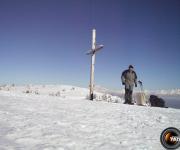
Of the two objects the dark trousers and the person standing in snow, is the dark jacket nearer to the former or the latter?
the person standing in snow

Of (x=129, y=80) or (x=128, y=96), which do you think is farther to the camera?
(x=128, y=96)

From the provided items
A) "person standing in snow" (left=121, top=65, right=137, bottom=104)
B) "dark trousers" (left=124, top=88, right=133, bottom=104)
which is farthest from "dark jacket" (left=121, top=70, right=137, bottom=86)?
"dark trousers" (left=124, top=88, right=133, bottom=104)

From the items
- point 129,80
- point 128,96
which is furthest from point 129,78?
point 128,96

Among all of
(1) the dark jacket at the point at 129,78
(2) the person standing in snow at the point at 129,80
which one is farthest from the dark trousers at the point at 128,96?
(1) the dark jacket at the point at 129,78

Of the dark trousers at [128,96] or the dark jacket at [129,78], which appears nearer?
the dark jacket at [129,78]

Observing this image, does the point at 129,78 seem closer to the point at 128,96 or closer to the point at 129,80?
the point at 129,80

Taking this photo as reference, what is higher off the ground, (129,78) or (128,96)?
(129,78)

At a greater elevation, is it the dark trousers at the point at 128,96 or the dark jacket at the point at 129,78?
the dark jacket at the point at 129,78

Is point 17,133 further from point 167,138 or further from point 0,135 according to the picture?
point 167,138

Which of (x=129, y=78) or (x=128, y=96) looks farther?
(x=128, y=96)

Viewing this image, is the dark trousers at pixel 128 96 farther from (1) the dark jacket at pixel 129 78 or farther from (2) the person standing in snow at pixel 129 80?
(1) the dark jacket at pixel 129 78

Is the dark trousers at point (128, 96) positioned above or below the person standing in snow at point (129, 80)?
below

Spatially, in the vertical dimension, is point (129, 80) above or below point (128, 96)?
above

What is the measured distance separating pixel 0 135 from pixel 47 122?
1600 millimetres
